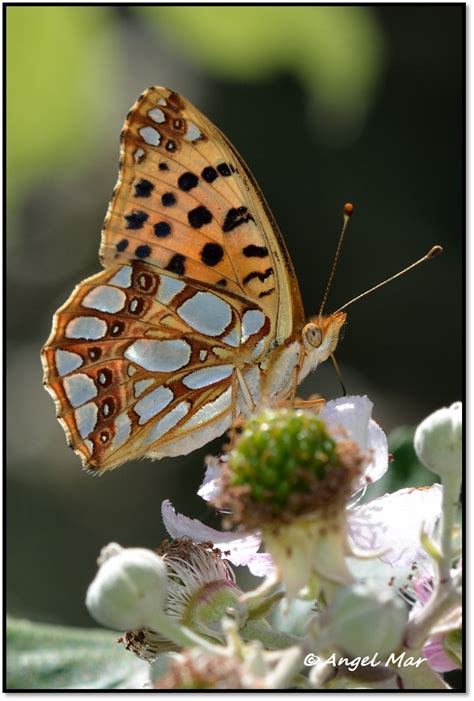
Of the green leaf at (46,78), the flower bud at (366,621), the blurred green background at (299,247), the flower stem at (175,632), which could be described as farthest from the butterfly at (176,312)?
the blurred green background at (299,247)

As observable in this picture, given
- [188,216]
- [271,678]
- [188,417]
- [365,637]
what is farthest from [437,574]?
[188,216]

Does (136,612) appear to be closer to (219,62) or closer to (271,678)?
(271,678)

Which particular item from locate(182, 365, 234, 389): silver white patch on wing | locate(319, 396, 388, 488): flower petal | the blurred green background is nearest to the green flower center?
locate(319, 396, 388, 488): flower petal

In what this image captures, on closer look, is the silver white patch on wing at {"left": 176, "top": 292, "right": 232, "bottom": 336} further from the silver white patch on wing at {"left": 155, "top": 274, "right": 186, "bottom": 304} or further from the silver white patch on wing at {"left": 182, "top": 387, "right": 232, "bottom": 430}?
the silver white patch on wing at {"left": 182, "top": 387, "right": 232, "bottom": 430}

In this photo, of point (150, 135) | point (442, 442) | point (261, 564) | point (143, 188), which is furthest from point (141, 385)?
point (442, 442)

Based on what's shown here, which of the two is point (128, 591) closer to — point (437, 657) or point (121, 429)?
point (437, 657)
